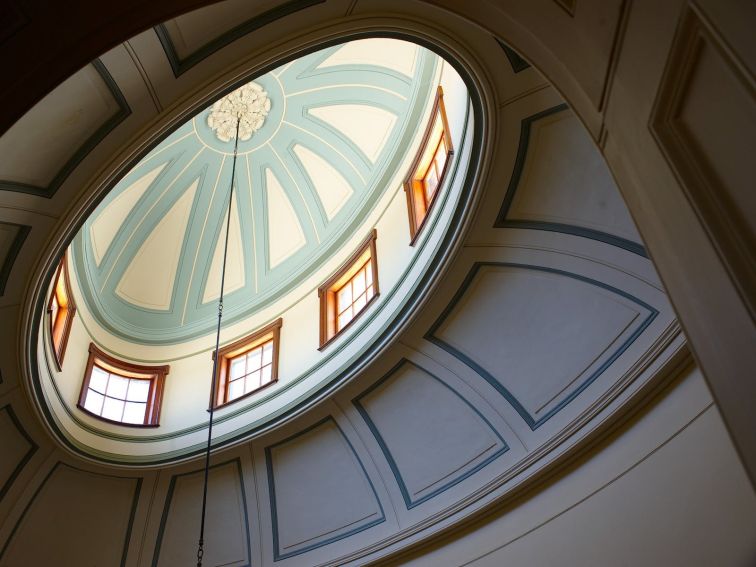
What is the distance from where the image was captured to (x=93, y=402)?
1000cm

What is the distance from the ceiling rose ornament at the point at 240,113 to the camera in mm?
11398

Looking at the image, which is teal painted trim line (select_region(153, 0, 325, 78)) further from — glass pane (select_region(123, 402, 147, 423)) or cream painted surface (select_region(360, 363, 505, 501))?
glass pane (select_region(123, 402, 147, 423))

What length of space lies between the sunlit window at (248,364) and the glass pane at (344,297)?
3.75 ft

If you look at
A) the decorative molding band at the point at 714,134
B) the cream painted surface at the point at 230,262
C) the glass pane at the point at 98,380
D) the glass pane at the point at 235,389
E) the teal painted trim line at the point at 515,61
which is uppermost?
the cream painted surface at the point at 230,262

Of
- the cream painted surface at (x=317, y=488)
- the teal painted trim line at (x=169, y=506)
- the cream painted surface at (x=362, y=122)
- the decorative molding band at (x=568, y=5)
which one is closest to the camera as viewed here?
the decorative molding band at (x=568, y=5)

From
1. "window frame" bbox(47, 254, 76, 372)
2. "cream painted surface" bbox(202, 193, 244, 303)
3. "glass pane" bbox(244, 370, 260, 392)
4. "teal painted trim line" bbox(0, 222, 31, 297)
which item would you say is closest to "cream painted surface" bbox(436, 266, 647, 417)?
"glass pane" bbox(244, 370, 260, 392)

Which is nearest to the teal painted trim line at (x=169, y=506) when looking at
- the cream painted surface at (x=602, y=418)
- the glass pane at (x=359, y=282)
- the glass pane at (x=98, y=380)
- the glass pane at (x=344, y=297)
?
the cream painted surface at (x=602, y=418)

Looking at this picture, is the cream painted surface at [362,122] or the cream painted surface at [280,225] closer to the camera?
the cream painted surface at [362,122]

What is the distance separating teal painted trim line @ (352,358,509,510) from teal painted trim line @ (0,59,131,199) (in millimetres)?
4363

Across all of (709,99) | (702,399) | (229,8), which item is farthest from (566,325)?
(709,99)

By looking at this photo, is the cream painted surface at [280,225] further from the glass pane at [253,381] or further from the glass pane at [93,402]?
the glass pane at [93,402]

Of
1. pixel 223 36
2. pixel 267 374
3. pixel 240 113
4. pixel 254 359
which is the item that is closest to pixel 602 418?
pixel 223 36

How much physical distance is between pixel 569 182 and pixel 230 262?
7499 mm

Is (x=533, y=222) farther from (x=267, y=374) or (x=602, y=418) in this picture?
(x=267, y=374)
